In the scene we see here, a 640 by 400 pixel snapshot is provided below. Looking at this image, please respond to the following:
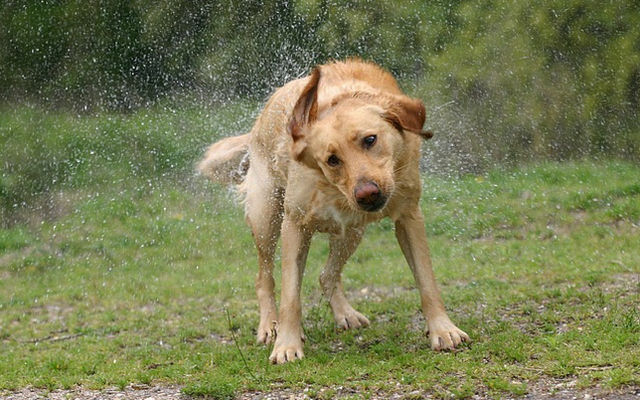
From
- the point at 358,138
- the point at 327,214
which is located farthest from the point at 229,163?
the point at 358,138

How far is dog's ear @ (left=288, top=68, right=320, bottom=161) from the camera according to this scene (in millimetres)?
6094

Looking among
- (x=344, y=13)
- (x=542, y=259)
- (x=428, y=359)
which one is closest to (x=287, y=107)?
(x=428, y=359)

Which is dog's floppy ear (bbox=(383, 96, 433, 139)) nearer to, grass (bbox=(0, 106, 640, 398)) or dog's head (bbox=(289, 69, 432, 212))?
dog's head (bbox=(289, 69, 432, 212))

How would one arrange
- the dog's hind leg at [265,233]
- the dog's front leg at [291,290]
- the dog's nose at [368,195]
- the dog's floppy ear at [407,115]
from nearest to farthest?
1. the dog's nose at [368,195]
2. the dog's floppy ear at [407,115]
3. the dog's front leg at [291,290]
4. the dog's hind leg at [265,233]

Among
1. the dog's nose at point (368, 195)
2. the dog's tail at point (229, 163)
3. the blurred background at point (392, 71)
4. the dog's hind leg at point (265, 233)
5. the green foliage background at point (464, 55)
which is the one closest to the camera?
the dog's nose at point (368, 195)

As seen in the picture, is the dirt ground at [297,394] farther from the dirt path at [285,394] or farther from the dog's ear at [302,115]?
the dog's ear at [302,115]

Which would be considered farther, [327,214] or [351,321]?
[351,321]

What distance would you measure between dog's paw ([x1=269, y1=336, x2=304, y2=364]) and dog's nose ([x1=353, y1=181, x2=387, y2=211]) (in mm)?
1241

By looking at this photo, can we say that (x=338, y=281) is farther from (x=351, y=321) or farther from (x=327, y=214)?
(x=327, y=214)

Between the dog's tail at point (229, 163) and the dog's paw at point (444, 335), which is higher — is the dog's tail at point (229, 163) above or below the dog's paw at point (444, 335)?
above

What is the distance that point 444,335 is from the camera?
6.36 m

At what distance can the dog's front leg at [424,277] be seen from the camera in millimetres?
6418

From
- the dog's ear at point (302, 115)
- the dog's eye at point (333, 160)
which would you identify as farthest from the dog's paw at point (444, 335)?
the dog's ear at point (302, 115)

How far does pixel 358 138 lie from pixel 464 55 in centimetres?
896
